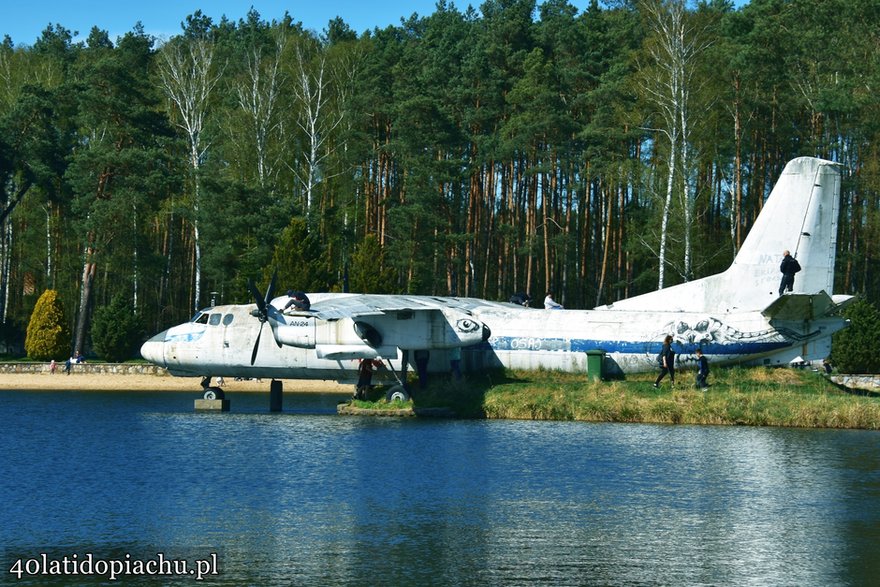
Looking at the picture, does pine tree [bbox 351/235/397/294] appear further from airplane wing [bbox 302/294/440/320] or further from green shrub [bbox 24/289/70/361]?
airplane wing [bbox 302/294/440/320]

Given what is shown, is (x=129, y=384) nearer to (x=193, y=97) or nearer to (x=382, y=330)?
(x=382, y=330)

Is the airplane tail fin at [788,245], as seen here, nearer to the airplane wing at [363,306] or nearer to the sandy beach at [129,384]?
the airplane wing at [363,306]

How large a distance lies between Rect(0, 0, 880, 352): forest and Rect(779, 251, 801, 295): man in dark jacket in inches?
952

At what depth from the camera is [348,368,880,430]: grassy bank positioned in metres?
34.6

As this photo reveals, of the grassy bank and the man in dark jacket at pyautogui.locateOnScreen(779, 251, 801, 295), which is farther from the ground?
the man in dark jacket at pyautogui.locateOnScreen(779, 251, 801, 295)

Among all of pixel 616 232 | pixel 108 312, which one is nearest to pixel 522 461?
pixel 108 312

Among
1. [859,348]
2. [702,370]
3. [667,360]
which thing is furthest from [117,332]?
[859,348]

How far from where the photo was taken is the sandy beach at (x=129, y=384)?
56.4 meters

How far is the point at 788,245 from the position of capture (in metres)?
37.3

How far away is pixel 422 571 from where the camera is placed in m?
16.2

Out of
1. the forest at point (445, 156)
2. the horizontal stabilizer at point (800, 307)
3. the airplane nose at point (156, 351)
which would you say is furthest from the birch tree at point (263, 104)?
the horizontal stabilizer at point (800, 307)

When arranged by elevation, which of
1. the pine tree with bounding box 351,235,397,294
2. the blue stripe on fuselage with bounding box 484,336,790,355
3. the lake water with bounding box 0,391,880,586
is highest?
the pine tree with bounding box 351,235,397,294

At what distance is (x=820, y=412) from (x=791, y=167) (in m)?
8.10

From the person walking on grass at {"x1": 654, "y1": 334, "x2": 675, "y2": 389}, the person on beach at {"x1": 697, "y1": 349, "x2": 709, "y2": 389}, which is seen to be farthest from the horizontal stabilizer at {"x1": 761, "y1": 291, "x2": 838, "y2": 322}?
the person walking on grass at {"x1": 654, "y1": 334, "x2": 675, "y2": 389}
